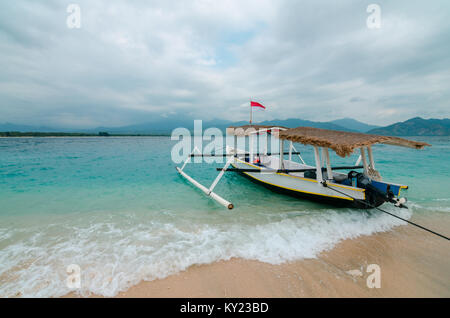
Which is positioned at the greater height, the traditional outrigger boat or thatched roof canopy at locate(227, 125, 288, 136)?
thatched roof canopy at locate(227, 125, 288, 136)

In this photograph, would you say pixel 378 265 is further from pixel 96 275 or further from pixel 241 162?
pixel 241 162

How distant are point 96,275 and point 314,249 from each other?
203 inches

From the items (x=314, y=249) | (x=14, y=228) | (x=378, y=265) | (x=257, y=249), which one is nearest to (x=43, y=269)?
(x=14, y=228)

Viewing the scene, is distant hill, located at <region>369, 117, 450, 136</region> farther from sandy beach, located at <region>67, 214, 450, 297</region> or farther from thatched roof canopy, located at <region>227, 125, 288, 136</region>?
sandy beach, located at <region>67, 214, 450, 297</region>

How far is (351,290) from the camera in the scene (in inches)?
124

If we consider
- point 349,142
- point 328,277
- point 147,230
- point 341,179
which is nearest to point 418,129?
point 341,179

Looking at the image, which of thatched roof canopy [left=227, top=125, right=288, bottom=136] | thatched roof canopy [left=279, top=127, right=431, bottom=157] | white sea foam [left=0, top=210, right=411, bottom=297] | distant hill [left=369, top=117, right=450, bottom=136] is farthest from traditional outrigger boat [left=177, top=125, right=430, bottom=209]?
distant hill [left=369, top=117, right=450, bottom=136]

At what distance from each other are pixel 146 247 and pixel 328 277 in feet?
14.5

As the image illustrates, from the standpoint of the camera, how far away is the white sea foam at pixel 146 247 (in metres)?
3.51

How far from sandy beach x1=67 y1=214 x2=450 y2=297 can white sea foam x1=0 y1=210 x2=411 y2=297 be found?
0.93 ft

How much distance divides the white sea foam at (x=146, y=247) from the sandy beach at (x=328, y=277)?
28cm

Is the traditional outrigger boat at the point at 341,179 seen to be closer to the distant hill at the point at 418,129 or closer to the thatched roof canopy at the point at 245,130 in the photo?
the thatched roof canopy at the point at 245,130

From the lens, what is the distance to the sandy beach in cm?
315

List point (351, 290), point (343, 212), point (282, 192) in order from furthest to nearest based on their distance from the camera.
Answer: point (282, 192)
point (343, 212)
point (351, 290)
